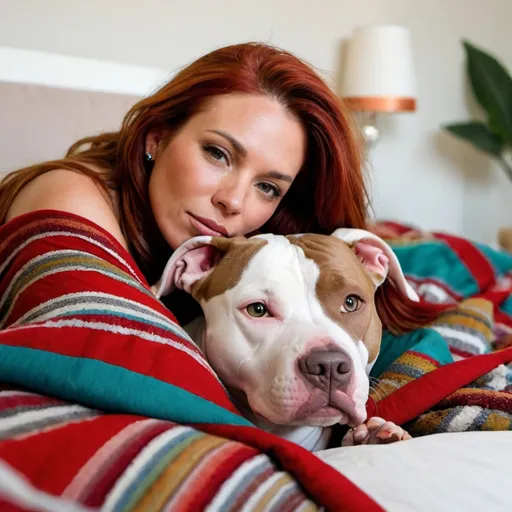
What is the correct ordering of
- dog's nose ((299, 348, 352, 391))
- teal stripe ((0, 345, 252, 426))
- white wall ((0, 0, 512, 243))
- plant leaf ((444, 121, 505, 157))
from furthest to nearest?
plant leaf ((444, 121, 505, 157)) → white wall ((0, 0, 512, 243)) → dog's nose ((299, 348, 352, 391)) → teal stripe ((0, 345, 252, 426))

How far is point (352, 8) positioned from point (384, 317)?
2.70 metres

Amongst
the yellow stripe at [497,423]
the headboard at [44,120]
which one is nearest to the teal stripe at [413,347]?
the yellow stripe at [497,423]

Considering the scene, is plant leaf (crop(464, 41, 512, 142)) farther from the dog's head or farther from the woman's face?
the dog's head

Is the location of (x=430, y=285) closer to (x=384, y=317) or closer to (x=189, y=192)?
(x=384, y=317)

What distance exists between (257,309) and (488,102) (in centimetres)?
329

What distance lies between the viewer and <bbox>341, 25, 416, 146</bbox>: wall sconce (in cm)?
335

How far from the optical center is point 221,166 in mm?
1379

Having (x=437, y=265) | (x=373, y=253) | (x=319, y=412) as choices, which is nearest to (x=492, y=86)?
(x=437, y=265)

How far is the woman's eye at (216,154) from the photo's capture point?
1.38 meters

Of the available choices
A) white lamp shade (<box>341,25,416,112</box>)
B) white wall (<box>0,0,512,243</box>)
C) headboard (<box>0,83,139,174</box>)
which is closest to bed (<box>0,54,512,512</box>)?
headboard (<box>0,83,139,174</box>)

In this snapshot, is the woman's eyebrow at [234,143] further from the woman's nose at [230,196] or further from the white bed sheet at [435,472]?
the white bed sheet at [435,472]

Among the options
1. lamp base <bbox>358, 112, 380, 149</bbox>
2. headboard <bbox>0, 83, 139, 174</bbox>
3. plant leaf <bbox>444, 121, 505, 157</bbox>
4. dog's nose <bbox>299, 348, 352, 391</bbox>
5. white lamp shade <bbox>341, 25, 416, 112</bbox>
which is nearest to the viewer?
dog's nose <bbox>299, 348, 352, 391</bbox>

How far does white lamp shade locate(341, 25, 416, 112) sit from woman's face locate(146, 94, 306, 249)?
2025mm

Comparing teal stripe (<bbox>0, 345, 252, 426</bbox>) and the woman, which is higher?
the woman
